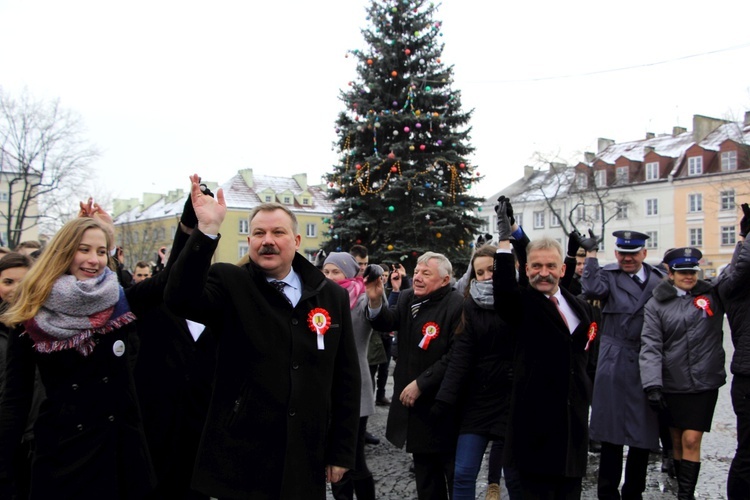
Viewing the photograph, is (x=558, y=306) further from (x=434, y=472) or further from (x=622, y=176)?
(x=622, y=176)

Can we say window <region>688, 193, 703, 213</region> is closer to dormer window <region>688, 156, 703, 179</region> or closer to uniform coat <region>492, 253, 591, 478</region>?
dormer window <region>688, 156, 703, 179</region>

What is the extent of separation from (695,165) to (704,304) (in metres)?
50.5

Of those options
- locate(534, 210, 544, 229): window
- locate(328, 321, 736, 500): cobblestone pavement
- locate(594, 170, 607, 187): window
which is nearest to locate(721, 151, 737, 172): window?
locate(594, 170, 607, 187): window

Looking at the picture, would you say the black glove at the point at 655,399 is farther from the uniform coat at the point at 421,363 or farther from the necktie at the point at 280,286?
the necktie at the point at 280,286

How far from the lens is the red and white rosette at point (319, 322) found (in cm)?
341

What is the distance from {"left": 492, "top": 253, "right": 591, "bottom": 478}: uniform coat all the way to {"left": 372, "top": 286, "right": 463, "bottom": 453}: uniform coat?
75cm

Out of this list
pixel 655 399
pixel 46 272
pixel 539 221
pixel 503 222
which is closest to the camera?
pixel 46 272

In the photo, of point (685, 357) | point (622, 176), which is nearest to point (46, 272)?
point (685, 357)

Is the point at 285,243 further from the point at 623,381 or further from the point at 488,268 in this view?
the point at 623,381

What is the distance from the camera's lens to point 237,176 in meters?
71.8

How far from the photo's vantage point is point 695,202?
51.7 metres

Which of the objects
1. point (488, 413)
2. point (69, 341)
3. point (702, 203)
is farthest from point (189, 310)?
point (702, 203)

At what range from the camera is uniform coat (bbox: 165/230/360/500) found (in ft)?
10.5

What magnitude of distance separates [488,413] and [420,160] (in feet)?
48.4
